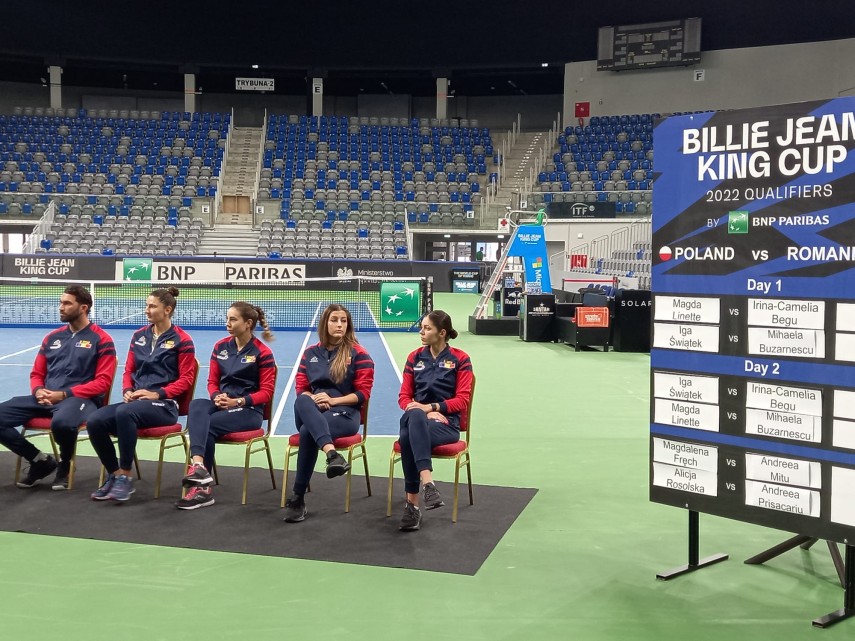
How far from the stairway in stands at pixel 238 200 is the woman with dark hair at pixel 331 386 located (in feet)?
82.0

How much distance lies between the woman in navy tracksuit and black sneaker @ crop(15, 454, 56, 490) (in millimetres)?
496

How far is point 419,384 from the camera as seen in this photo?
A: 622 centimetres

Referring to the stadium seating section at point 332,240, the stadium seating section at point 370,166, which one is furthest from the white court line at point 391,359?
the stadium seating section at point 370,166

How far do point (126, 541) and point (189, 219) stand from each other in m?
28.3

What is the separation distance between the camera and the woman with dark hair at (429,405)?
18.5 ft

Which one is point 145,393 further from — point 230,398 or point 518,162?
point 518,162

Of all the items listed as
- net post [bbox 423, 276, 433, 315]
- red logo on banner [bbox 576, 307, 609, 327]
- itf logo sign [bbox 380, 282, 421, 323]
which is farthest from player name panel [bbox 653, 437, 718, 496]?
itf logo sign [bbox 380, 282, 421, 323]

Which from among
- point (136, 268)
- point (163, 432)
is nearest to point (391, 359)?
point (163, 432)

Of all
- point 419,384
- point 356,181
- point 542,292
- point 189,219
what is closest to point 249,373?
point 419,384

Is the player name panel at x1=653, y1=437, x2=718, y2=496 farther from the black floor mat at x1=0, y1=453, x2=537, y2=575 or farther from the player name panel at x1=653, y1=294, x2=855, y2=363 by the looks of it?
the black floor mat at x1=0, y1=453, x2=537, y2=575

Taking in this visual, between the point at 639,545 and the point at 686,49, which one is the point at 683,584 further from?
the point at 686,49

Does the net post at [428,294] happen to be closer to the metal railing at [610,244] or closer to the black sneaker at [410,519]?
the metal railing at [610,244]

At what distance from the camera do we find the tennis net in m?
18.5

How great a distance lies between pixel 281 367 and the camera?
41.9ft
